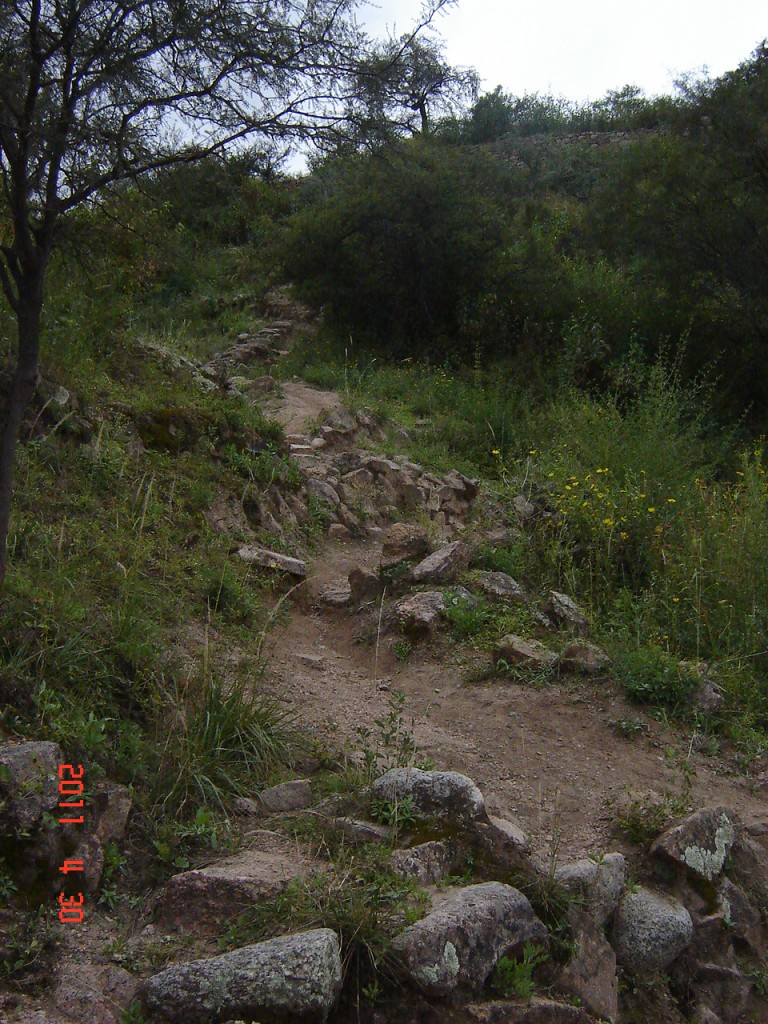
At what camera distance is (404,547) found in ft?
21.0

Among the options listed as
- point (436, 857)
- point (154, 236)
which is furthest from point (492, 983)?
point (154, 236)

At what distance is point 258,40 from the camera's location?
402cm

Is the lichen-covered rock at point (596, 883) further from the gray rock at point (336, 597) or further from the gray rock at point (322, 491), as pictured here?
the gray rock at point (322, 491)

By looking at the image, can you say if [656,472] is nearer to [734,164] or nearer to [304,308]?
[734,164]

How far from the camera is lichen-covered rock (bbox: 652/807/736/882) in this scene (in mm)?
3617

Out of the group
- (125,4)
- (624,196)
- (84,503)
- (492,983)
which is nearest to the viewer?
(492,983)

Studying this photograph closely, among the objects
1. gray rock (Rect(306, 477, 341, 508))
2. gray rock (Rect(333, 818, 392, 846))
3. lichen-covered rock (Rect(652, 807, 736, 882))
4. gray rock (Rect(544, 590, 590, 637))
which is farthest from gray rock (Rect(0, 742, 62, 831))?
gray rock (Rect(306, 477, 341, 508))

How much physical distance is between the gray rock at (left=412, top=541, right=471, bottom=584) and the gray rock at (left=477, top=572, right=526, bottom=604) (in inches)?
7.1

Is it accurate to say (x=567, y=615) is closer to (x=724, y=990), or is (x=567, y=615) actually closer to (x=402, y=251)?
(x=724, y=990)

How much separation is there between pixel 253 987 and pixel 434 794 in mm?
1148

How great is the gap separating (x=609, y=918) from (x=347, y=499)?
16.9ft

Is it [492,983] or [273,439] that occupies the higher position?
[273,439]

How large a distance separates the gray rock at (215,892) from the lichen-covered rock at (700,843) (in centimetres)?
146

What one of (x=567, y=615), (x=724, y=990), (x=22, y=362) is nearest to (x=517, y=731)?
(x=567, y=615)
